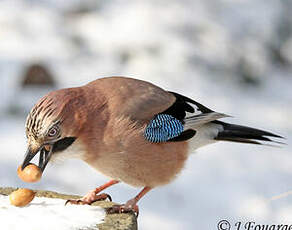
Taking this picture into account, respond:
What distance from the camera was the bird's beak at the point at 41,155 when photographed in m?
3.01

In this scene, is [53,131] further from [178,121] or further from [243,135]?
[243,135]

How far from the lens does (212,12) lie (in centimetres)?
833

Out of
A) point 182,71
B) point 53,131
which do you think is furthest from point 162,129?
point 182,71

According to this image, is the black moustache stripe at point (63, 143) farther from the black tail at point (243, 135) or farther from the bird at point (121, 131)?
the black tail at point (243, 135)

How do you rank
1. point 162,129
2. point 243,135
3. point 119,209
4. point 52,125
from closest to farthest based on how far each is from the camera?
point 52,125 < point 119,209 < point 162,129 < point 243,135

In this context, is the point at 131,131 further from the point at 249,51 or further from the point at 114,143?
the point at 249,51

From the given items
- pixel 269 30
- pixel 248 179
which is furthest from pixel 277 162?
pixel 269 30

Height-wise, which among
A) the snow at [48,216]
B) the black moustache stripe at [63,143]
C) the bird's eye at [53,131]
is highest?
the bird's eye at [53,131]

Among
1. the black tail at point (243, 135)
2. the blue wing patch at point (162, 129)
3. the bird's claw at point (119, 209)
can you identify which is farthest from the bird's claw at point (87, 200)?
the black tail at point (243, 135)

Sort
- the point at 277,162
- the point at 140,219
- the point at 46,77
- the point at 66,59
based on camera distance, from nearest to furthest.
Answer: the point at 140,219 → the point at 277,162 → the point at 46,77 → the point at 66,59

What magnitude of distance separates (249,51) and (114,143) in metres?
4.92

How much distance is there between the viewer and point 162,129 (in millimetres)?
3359

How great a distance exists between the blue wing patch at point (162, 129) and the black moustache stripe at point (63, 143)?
388mm

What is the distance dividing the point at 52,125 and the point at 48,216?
40 cm
